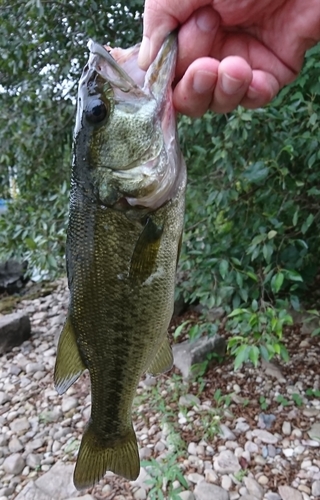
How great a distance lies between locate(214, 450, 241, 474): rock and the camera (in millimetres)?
3311

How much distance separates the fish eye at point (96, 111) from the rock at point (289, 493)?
103 inches

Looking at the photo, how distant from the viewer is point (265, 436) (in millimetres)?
3578

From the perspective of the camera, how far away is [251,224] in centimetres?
368

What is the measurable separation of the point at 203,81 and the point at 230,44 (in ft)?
1.53

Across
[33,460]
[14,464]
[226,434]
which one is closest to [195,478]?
[226,434]

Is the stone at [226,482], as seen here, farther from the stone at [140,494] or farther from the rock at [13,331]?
the rock at [13,331]

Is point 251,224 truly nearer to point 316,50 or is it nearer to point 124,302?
point 316,50

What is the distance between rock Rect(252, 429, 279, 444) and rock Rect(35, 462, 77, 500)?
132 centimetres

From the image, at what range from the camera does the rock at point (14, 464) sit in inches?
142

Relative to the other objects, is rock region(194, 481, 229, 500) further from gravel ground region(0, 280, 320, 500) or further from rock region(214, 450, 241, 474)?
rock region(214, 450, 241, 474)

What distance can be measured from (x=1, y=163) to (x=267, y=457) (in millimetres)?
3454

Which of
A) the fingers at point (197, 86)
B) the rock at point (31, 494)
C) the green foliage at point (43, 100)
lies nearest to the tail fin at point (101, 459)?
the fingers at point (197, 86)

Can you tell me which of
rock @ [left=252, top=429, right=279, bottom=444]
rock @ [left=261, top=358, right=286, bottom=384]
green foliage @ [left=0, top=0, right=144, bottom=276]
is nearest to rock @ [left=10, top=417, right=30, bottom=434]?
green foliage @ [left=0, top=0, right=144, bottom=276]

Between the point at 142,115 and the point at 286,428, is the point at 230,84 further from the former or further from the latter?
the point at 286,428
